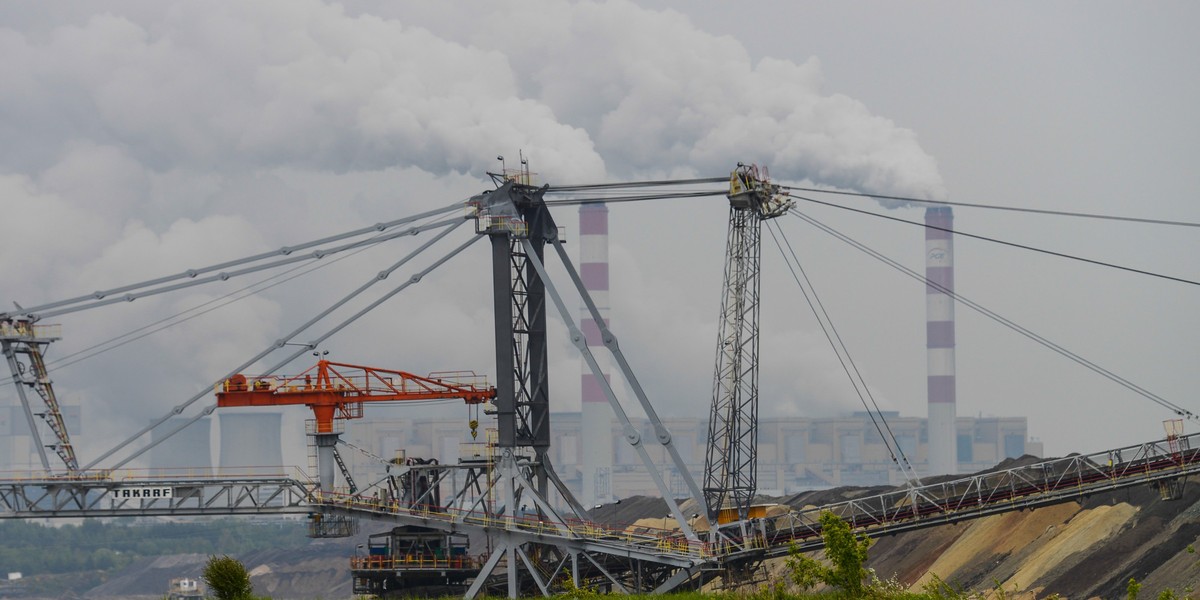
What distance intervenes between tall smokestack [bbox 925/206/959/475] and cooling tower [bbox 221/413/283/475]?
8911 cm

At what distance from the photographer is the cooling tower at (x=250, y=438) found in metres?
182

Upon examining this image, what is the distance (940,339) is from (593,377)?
33.2 metres

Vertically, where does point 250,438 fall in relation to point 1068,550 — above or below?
above

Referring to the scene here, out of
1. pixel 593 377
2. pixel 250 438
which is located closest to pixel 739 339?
pixel 593 377

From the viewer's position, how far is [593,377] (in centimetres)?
13188

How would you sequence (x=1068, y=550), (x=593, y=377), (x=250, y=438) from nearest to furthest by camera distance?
(x=1068, y=550) → (x=593, y=377) → (x=250, y=438)

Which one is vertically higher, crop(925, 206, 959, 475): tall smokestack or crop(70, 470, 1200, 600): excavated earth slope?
crop(925, 206, 959, 475): tall smokestack

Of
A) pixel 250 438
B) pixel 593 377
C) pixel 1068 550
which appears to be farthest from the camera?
pixel 250 438

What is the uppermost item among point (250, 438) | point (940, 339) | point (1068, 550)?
point (940, 339)

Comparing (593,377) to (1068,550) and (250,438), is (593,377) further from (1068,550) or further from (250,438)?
(1068,550)

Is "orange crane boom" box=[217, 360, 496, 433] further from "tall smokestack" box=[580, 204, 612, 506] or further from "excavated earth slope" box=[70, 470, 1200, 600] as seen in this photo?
"tall smokestack" box=[580, 204, 612, 506]

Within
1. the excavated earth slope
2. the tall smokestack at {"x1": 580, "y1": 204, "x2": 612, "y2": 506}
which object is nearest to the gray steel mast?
the excavated earth slope

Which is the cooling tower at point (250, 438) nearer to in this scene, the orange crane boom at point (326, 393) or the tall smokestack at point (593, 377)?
the tall smokestack at point (593, 377)

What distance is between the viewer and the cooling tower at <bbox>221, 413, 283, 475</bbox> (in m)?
182
